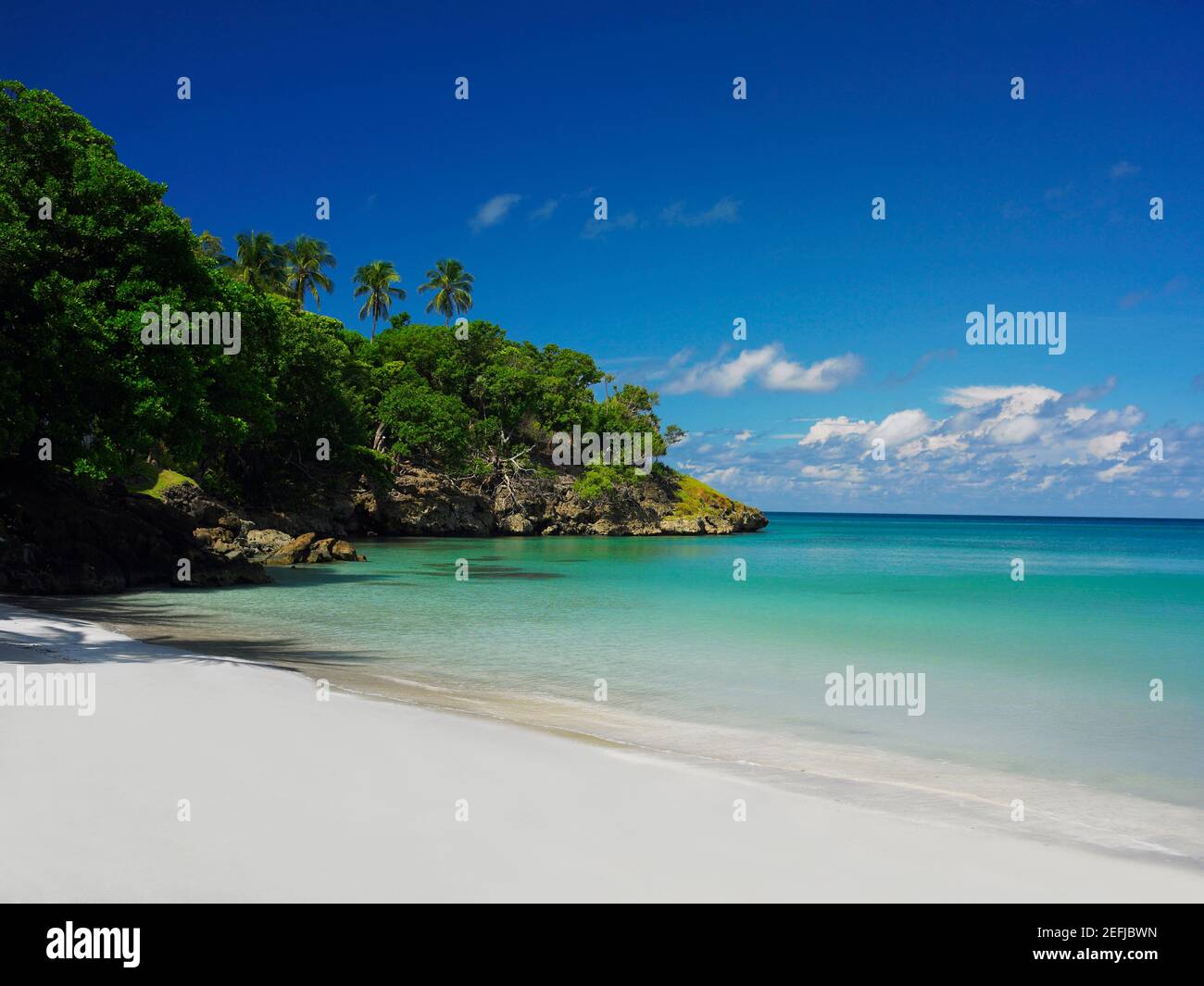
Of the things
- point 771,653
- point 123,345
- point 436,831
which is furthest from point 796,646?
point 123,345

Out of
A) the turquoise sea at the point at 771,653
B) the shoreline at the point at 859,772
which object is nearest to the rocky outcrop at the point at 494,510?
the turquoise sea at the point at 771,653

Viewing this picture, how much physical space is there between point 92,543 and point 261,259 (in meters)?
40.3

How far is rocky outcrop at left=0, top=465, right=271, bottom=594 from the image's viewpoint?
2066cm

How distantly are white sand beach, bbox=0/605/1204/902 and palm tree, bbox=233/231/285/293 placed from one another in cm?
5445

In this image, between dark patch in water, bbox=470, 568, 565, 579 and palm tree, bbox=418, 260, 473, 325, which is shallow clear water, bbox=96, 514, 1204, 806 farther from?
palm tree, bbox=418, 260, 473, 325

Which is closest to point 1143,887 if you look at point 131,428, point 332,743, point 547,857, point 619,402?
point 547,857

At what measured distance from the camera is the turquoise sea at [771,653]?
29.9ft

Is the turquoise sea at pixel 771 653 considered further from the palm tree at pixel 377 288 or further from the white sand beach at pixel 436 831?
the palm tree at pixel 377 288

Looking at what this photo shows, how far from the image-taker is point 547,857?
178 inches

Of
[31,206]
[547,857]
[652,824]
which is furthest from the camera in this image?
[31,206]

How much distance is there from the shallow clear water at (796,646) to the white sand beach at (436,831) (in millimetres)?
2760

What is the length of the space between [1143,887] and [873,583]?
98.5 feet
